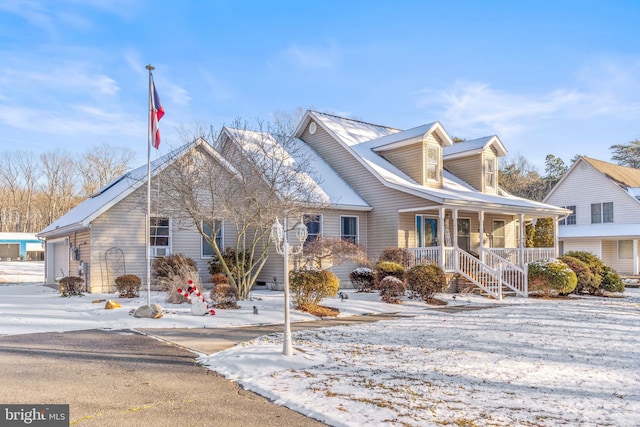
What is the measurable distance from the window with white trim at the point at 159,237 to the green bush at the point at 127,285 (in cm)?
287

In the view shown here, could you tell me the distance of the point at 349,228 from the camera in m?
20.6

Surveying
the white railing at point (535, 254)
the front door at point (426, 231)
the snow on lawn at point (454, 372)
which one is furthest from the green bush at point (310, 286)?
the white railing at point (535, 254)

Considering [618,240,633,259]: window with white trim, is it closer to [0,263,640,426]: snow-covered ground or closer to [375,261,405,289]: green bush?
[0,263,640,426]: snow-covered ground

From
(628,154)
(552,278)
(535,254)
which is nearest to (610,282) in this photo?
(535,254)

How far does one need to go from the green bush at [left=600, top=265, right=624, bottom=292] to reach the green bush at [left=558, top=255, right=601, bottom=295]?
2.38 ft

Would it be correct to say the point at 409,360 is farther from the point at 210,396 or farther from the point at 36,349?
the point at 36,349

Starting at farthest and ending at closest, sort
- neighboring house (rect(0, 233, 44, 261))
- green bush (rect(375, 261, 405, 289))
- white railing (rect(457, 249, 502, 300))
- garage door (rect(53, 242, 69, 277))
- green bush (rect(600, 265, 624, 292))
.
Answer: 1. neighboring house (rect(0, 233, 44, 261))
2. garage door (rect(53, 242, 69, 277))
3. green bush (rect(600, 265, 624, 292))
4. white railing (rect(457, 249, 502, 300))
5. green bush (rect(375, 261, 405, 289))

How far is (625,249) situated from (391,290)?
81.3 feet

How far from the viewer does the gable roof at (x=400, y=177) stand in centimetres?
1852

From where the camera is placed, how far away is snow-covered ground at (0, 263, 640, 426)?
5180 millimetres

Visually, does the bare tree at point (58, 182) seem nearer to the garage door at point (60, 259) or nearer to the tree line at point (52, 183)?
the tree line at point (52, 183)

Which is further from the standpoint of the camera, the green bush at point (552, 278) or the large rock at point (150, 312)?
the green bush at point (552, 278)

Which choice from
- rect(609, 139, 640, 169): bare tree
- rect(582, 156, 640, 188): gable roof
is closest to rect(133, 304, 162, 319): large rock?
rect(582, 156, 640, 188): gable roof

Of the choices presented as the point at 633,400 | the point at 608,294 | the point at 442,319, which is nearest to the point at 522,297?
the point at 608,294
